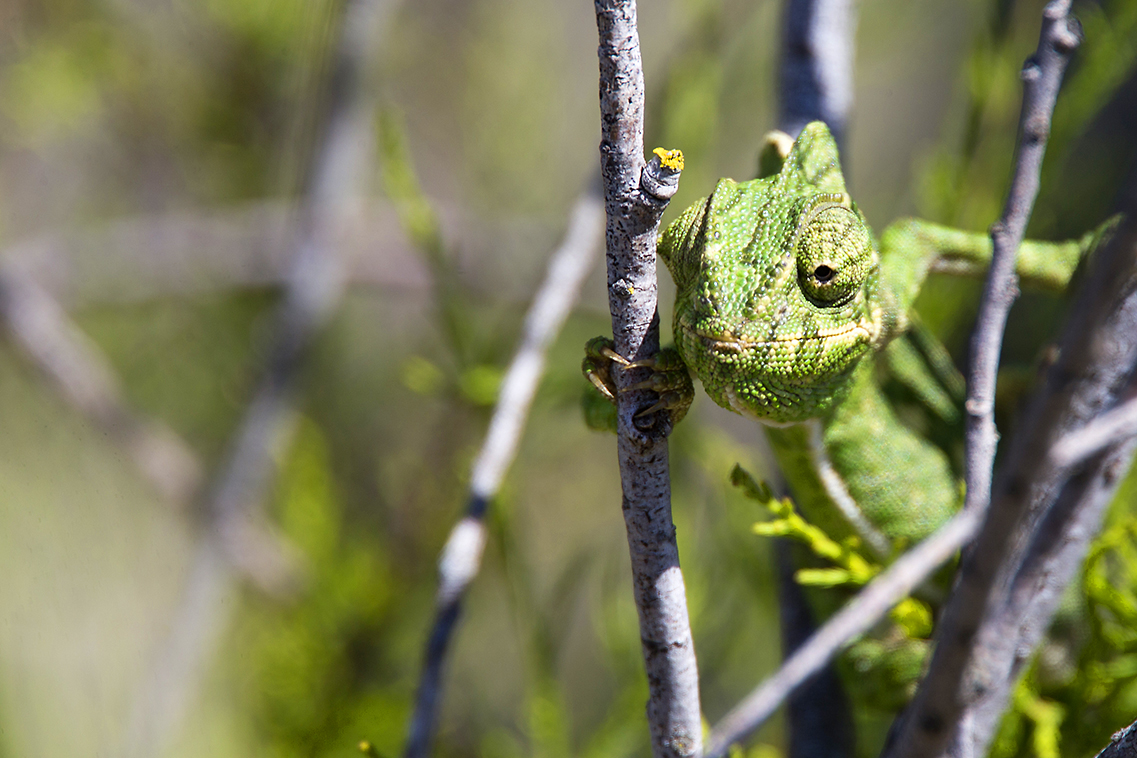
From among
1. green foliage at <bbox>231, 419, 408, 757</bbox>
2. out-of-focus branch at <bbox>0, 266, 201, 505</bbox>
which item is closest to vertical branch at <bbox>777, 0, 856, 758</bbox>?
green foliage at <bbox>231, 419, 408, 757</bbox>

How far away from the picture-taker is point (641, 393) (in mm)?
744

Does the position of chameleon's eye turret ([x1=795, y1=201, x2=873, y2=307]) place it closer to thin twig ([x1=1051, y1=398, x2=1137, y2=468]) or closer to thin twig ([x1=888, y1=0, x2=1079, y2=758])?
thin twig ([x1=888, y1=0, x2=1079, y2=758])

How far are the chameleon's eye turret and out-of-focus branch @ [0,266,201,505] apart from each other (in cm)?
190

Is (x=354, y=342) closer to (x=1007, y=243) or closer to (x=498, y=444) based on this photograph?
(x=498, y=444)

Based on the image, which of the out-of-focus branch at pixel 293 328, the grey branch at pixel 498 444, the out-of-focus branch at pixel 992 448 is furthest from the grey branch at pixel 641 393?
the out-of-focus branch at pixel 293 328

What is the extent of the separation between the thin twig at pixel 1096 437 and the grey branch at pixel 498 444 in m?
0.73

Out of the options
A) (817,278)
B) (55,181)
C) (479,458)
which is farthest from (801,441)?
(55,181)

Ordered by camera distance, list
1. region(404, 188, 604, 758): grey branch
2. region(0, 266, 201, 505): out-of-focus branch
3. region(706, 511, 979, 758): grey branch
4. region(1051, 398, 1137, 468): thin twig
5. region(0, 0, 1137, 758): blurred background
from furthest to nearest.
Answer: region(0, 266, 201, 505): out-of-focus branch
region(0, 0, 1137, 758): blurred background
region(404, 188, 604, 758): grey branch
region(706, 511, 979, 758): grey branch
region(1051, 398, 1137, 468): thin twig

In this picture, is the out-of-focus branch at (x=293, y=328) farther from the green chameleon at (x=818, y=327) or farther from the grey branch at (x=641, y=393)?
the grey branch at (x=641, y=393)

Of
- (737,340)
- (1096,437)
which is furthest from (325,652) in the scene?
(1096,437)

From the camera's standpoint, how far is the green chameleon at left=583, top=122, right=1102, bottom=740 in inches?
33.8

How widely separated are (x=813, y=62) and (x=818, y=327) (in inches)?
21.3

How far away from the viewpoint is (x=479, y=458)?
1.18 m

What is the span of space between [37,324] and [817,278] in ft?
6.74
